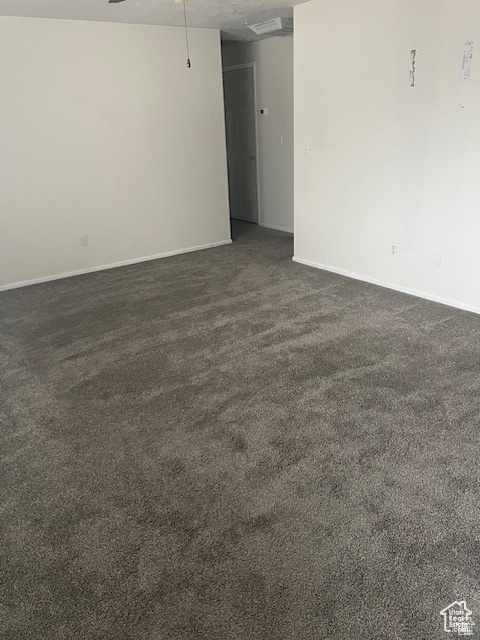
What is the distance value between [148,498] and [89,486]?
30 centimetres

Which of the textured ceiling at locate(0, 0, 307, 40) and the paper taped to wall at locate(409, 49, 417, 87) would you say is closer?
the paper taped to wall at locate(409, 49, 417, 87)

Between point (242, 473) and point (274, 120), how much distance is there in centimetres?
536

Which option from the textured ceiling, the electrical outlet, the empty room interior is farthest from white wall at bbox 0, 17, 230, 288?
the electrical outlet

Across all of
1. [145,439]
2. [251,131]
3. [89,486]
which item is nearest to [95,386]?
[145,439]

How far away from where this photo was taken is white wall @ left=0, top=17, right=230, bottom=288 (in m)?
4.62

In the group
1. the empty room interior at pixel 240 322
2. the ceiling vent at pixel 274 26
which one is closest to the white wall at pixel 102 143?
the empty room interior at pixel 240 322

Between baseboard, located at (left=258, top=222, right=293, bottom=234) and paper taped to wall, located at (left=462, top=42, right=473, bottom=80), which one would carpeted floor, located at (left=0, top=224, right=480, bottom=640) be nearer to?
paper taped to wall, located at (left=462, top=42, right=473, bottom=80)

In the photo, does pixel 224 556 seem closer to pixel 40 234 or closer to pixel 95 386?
pixel 95 386

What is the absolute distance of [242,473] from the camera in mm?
2213

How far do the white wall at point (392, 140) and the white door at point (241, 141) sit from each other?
2.11 meters

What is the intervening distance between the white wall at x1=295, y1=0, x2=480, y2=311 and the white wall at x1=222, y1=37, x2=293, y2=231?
1332 mm

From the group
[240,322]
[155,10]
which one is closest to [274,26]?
[155,10]

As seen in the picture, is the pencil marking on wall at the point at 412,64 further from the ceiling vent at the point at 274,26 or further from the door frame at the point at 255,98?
the door frame at the point at 255,98

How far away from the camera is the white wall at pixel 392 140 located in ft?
11.7
